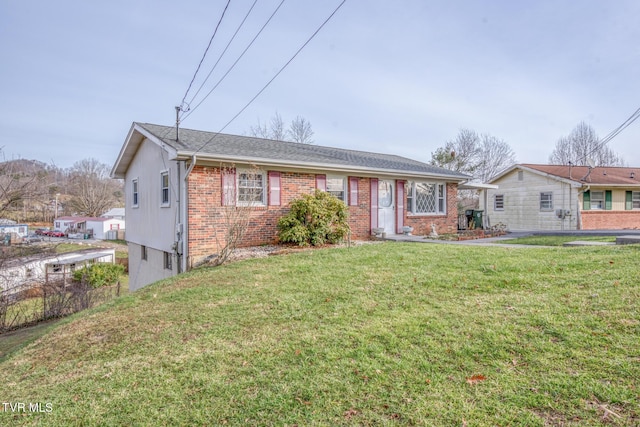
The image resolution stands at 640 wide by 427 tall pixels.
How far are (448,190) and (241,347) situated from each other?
1302cm

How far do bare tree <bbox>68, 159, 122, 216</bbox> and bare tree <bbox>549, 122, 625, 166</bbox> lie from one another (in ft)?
204

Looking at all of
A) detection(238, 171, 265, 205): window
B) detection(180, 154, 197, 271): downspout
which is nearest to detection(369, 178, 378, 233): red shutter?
detection(238, 171, 265, 205): window

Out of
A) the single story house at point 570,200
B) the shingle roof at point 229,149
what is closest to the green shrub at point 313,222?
the shingle roof at point 229,149

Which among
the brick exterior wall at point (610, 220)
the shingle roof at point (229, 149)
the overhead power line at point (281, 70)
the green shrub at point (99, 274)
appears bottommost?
the green shrub at point (99, 274)

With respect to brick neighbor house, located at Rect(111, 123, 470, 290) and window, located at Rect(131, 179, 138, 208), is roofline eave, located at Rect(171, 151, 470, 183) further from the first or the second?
window, located at Rect(131, 179, 138, 208)

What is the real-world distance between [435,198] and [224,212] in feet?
29.9

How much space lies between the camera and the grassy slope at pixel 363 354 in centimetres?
258

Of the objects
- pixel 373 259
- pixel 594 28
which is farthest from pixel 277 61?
pixel 594 28

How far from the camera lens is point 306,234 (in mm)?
9797

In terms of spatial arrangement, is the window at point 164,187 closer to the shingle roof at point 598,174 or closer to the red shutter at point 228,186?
the red shutter at point 228,186

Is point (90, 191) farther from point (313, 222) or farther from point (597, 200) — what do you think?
point (597, 200)

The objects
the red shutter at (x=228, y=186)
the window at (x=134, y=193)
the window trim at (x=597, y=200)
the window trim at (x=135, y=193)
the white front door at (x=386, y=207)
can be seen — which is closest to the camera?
the red shutter at (x=228, y=186)

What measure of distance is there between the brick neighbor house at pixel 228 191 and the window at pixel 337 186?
0.12 ft

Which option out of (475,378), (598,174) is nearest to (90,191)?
(598,174)
